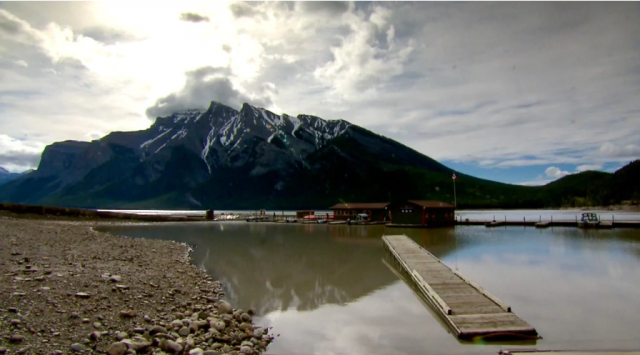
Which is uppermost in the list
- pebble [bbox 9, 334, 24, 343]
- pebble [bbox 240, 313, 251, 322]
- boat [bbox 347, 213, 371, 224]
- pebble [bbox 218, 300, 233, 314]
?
boat [bbox 347, 213, 371, 224]

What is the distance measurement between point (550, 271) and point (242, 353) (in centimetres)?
2649

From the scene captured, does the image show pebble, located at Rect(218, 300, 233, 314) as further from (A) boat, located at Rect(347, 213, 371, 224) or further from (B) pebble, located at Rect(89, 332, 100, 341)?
(A) boat, located at Rect(347, 213, 371, 224)

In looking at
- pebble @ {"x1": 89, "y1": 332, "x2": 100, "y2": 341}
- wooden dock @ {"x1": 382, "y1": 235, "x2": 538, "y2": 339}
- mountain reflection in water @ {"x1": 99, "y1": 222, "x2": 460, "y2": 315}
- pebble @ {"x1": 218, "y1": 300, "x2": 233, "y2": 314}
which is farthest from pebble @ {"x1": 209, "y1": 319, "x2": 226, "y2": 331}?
wooden dock @ {"x1": 382, "y1": 235, "x2": 538, "y2": 339}

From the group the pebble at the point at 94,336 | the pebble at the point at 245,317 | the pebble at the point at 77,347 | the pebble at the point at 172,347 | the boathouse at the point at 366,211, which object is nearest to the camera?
the pebble at the point at 77,347

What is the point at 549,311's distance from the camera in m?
19.2

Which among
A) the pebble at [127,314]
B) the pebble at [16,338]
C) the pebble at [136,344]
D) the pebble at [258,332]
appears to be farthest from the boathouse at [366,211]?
the pebble at [16,338]

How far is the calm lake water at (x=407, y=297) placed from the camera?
51.0 feet

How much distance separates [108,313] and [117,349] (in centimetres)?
357

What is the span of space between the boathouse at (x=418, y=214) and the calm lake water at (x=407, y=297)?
38613 millimetres

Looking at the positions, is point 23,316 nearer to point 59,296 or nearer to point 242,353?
point 59,296

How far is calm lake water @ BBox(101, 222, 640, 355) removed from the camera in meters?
15.5

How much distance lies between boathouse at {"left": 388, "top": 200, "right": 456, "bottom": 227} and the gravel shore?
207 ft

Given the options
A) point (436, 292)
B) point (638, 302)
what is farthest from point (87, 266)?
point (638, 302)

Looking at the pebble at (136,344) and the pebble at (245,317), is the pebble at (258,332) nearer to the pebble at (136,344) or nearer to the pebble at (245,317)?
the pebble at (245,317)
